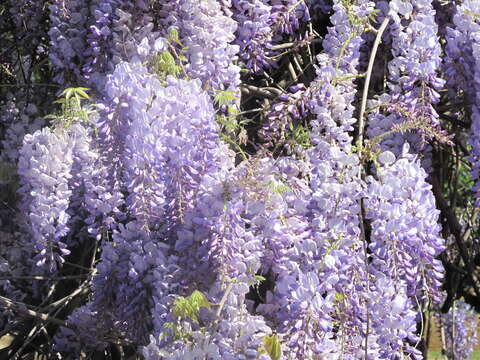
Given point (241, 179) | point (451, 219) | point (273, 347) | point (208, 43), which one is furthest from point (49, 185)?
point (451, 219)

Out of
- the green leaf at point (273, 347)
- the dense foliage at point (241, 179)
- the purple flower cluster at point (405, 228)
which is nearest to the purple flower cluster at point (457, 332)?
the dense foliage at point (241, 179)

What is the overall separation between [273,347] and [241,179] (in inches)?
15.2

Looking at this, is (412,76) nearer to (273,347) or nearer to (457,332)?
(273,347)

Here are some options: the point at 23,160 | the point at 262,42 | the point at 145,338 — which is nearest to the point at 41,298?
the point at 23,160

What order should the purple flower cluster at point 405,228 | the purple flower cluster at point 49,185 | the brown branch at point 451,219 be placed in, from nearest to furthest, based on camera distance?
the purple flower cluster at point 405,228
the purple flower cluster at point 49,185
the brown branch at point 451,219

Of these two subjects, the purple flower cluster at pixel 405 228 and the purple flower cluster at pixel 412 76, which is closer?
the purple flower cluster at pixel 405 228

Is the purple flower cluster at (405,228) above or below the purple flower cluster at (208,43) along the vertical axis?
below

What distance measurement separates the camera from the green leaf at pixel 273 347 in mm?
1836

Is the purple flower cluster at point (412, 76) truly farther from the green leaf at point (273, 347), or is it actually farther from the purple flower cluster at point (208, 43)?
the green leaf at point (273, 347)

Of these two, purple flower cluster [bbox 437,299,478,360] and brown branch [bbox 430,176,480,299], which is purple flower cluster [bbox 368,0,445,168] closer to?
brown branch [bbox 430,176,480,299]

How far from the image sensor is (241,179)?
1970mm

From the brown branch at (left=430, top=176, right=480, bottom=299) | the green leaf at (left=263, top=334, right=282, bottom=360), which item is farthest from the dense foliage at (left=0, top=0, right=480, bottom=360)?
the brown branch at (left=430, top=176, right=480, bottom=299)

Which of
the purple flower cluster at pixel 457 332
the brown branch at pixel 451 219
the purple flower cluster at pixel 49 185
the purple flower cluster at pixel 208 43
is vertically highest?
the purple flower cluster at pixel 208 43

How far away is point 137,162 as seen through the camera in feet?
6.63
